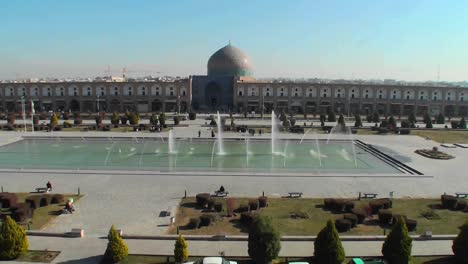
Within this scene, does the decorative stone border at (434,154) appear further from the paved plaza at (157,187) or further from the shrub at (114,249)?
the shrub at (114,249)

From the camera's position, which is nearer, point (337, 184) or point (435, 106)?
point (337, 184)

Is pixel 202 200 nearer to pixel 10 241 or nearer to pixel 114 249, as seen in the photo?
pixel 114 249

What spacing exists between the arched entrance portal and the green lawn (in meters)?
46.8

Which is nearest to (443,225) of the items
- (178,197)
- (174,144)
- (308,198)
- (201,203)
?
(308,198)

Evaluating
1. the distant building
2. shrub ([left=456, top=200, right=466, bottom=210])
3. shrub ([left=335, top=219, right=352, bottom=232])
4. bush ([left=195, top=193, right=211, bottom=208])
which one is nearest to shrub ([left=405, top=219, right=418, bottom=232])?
shrub ([left=335, top=219, right=352, bottom=232])

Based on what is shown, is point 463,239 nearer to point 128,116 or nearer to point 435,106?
point 128,116

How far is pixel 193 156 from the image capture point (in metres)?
26.9

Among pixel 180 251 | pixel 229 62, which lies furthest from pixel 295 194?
pixel 229 62

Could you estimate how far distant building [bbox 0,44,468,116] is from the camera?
60.6 metres

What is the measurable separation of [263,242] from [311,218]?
450cm

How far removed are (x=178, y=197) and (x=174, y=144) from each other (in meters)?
15.1

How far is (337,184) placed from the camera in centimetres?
1967

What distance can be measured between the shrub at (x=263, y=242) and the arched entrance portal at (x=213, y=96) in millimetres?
52127

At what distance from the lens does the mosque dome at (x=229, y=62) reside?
62.3 meters
